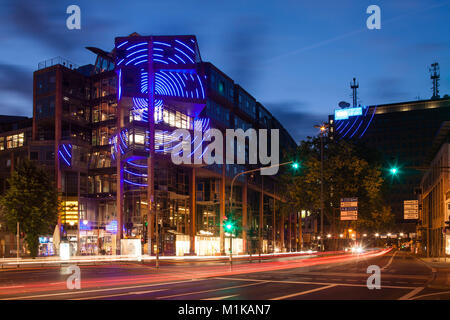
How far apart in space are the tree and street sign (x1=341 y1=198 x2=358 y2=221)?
3257 centimetres

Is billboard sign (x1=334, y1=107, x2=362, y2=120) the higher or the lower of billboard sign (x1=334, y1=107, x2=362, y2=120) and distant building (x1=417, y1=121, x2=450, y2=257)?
the higher

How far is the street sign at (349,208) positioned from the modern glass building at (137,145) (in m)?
18.0

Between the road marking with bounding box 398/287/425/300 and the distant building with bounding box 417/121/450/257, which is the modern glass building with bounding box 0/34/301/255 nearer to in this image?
the distant building with bounding box 417/121/450/257

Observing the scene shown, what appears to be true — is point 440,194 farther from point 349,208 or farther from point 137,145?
point 137,145

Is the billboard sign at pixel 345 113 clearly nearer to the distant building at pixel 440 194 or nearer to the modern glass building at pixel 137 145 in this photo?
the distant building at pixel 440 194

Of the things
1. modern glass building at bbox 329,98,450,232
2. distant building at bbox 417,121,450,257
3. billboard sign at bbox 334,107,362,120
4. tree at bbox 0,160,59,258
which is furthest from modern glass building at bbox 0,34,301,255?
billboard sign at bbox 334,107,362,120

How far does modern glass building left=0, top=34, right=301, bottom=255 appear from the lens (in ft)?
211

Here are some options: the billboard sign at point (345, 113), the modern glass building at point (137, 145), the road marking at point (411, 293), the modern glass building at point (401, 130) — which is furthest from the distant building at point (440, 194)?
the billboard sign at point (345, 113)

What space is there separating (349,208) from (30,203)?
3489 centimetres

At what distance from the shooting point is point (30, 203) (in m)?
52.2

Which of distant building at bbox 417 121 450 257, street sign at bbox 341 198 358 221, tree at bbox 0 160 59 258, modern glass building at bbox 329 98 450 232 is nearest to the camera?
street sign at bbox 341 198 358 221
